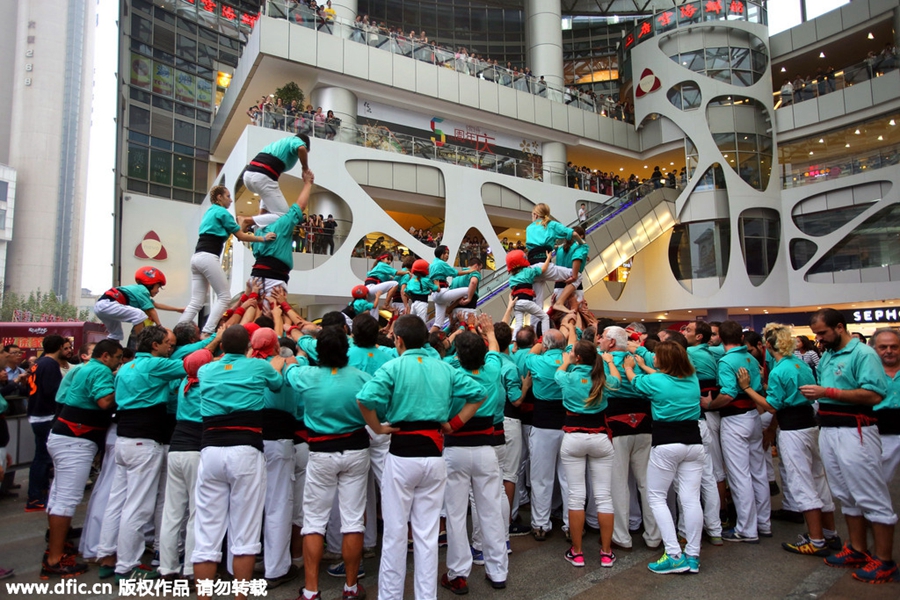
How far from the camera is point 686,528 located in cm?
482

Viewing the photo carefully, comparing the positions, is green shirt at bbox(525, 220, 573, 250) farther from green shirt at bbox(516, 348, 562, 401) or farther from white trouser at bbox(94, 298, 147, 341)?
white trouser at bbox(94, 298, 147, 341)

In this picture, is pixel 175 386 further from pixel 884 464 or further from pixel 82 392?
pixel 884 464

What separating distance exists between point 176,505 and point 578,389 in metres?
3.62

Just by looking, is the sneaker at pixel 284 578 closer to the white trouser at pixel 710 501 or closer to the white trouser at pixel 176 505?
the white trouser at pixel 176 505

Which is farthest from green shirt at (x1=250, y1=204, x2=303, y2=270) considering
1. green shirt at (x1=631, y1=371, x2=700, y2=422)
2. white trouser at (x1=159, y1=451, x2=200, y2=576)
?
green shirt at (x1=631, y1=371, x2=700, y2=422)

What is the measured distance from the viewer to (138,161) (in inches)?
1065

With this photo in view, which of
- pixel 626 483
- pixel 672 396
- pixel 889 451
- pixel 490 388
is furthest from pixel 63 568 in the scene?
pixel 889 451

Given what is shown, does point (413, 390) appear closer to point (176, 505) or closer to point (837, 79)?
point (176, 505)

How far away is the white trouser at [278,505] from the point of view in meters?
4.67

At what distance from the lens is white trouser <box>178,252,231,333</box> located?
691 centimetres

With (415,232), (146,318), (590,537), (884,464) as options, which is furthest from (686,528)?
(415,232)

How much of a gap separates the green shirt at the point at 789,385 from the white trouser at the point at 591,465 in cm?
173

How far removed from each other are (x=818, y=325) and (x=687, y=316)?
27005mm

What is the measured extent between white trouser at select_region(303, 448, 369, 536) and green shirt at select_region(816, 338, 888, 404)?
401 cm
